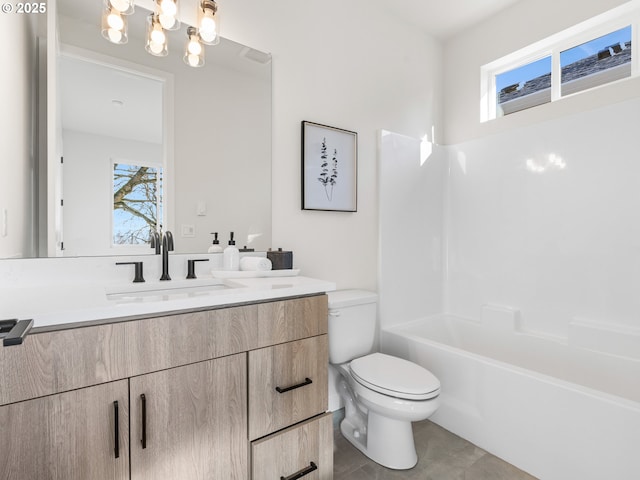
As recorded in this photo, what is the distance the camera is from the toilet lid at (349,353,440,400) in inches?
62.8

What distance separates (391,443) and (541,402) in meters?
0.75

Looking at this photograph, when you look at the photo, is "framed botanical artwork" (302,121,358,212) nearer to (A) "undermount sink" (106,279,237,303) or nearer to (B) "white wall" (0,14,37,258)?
(A) "undermount sink" (106,279,237,303)

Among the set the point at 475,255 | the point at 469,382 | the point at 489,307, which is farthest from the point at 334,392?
the point at 475,255

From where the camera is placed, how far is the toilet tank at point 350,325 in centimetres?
187

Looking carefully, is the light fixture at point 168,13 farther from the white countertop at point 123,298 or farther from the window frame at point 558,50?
the window frame at point 558,50

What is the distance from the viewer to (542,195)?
7.61ft

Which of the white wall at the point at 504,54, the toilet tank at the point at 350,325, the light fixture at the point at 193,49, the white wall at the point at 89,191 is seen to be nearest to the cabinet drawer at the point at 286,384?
the toilet tank at the point at 350,325

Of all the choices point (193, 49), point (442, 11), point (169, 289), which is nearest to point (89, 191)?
point (169, 289)

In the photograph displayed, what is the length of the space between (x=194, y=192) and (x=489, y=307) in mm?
2225

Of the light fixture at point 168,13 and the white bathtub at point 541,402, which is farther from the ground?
the light fixture at point 168,13

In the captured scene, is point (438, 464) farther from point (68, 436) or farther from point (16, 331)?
point (16, 331)

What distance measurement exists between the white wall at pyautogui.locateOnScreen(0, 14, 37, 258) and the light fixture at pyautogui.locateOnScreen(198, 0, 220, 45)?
2.14 feet

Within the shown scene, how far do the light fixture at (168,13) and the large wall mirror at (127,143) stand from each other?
7 cm

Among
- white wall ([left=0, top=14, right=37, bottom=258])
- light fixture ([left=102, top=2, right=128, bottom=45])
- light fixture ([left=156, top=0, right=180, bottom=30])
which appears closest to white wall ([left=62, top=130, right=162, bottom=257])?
white wall ([left=0, top=14, right=37, bottom=258])
